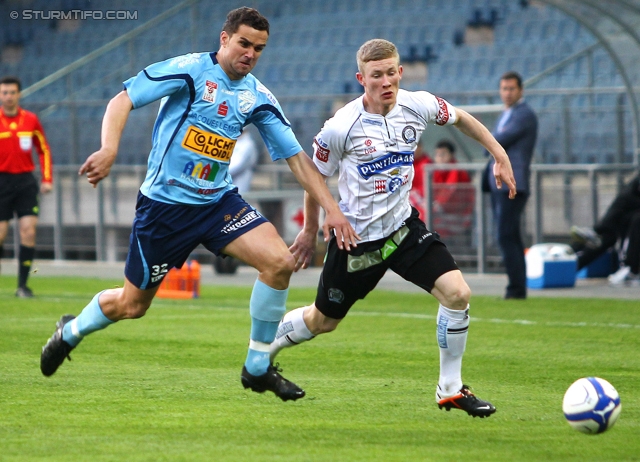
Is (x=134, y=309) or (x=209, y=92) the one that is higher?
(x=209, y=92)

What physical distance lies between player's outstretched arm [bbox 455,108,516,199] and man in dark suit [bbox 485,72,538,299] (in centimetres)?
524

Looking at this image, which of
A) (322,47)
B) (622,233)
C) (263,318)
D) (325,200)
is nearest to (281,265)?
(263,318)

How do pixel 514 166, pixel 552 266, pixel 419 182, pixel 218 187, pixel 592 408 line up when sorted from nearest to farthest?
pixel 592 408, pixel 218 187, pixel 514 166, pixel 552 266, pixel 419 182

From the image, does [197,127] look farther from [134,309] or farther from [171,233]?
[134,309]

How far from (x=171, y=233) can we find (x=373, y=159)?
117 cm

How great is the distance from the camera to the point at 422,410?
575 cm

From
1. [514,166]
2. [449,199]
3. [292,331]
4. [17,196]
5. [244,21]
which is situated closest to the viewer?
[244,21]

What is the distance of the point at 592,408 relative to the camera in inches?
195

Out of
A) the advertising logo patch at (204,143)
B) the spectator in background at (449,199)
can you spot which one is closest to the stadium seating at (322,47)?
the spectator in background at (449,199)

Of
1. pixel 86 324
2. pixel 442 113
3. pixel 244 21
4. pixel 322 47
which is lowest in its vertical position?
pixel 86 324

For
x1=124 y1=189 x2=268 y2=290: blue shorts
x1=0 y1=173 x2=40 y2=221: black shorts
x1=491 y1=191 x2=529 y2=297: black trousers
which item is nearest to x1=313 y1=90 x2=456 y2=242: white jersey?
x1=124 y1=189 x2=268 y2=290: blue shorts

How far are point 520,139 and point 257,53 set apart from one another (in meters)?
6.30

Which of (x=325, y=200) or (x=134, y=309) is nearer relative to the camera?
(x=325, y=200)

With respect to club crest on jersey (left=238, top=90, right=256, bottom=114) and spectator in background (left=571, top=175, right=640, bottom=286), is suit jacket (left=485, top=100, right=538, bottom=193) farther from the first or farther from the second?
club crest on jersey (left=238, top=90, right=256, bottom=114)
